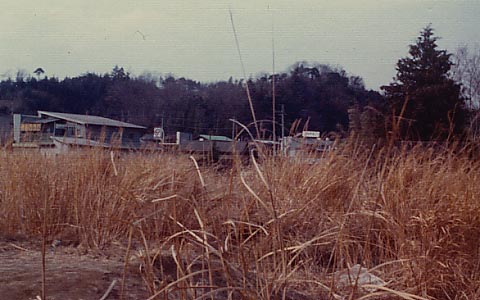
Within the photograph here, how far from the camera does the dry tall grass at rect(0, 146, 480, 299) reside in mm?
2463

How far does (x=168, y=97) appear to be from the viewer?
11.5m

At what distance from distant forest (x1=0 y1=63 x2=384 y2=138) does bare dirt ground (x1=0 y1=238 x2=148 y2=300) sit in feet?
17.2

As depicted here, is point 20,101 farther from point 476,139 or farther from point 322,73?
point 476,139

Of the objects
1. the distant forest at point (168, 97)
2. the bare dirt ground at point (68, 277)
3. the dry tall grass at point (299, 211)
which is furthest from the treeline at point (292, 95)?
the bare dirt ground at point (68, 277)

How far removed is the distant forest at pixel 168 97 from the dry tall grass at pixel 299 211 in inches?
140

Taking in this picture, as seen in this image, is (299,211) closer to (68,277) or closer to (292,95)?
(68,277)

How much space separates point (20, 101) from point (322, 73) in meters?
6.70

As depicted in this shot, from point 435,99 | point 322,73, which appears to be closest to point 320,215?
point 322,73

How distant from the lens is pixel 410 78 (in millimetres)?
11609

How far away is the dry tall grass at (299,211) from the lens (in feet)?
8.08

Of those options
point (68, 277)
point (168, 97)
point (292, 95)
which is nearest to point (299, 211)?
point (68, 277)

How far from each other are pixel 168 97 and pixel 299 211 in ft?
30.1

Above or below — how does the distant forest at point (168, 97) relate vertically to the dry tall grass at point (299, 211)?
above

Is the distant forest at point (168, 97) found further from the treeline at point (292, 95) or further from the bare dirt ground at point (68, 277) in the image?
the bare dirt ground at point (68, 277)
